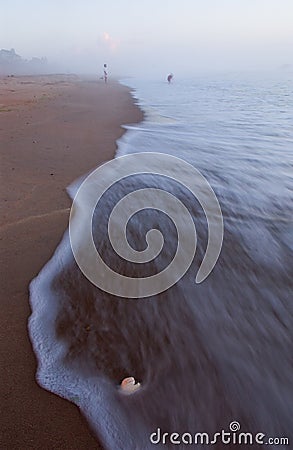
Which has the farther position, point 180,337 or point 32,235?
point 32,235

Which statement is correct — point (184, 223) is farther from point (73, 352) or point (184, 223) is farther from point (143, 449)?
point (143, 449)

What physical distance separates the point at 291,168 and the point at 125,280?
5436 mm

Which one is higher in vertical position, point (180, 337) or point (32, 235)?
point (32, 235)

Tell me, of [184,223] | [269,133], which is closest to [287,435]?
[184,223]

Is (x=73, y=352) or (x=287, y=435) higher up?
(x=73, y=352)

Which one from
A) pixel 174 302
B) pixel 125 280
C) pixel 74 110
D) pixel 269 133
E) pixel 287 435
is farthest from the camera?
pixel 74 110

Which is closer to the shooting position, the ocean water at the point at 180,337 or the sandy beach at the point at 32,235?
the sandy beach at the point at 32,235

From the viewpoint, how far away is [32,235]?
4.38m

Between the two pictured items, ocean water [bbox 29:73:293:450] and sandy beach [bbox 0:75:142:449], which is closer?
sandy beach [bbox 0:75:142:449]

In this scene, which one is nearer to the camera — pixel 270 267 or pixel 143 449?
pixel 143 449

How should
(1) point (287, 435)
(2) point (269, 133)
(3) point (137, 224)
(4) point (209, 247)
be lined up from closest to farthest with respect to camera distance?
(1) point (287, 435) → (4) point (209, 247) → (3) point (137, 224) → (2) point (269, 133)

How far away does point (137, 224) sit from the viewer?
4.99 m

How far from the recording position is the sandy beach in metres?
2.16

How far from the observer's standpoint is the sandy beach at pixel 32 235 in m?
2.16
